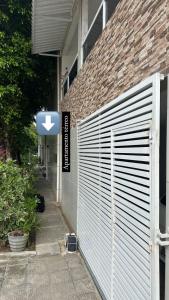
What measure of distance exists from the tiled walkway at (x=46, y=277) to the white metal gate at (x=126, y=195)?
32 centimetres

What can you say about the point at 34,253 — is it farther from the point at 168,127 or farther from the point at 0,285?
the point at 168,127

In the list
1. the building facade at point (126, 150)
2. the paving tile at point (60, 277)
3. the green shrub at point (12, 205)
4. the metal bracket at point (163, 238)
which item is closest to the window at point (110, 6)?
the building facade at point (126, 150)

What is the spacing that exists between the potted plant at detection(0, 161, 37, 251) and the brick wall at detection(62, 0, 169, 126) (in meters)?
2.78

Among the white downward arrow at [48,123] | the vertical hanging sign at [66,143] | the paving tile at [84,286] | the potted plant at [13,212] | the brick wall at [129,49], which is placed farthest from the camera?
the vertical hanging sign at [66,143]

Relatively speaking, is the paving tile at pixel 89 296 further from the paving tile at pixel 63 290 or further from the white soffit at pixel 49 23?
the white soffit at pixel 49 23

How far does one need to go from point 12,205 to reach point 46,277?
2.38m

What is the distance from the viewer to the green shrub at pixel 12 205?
8.11 m

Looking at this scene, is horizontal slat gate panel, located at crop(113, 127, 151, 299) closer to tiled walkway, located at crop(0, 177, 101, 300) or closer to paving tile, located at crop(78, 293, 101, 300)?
paving tile, located at crop(78, 293, 101, 300)

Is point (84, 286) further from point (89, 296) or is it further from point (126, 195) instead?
point (126, 195)

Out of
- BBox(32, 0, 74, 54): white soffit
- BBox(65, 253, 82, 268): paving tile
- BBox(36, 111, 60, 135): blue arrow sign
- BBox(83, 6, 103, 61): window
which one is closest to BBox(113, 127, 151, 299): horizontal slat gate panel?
BBox(65, 253, 82, 268): paving tile

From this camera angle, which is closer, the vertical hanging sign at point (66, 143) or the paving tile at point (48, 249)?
the paving tile at point (48, 249)

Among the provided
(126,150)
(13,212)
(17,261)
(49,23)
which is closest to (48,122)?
(13,212)

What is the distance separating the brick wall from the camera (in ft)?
10.2

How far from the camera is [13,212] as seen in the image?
8.12 meters
